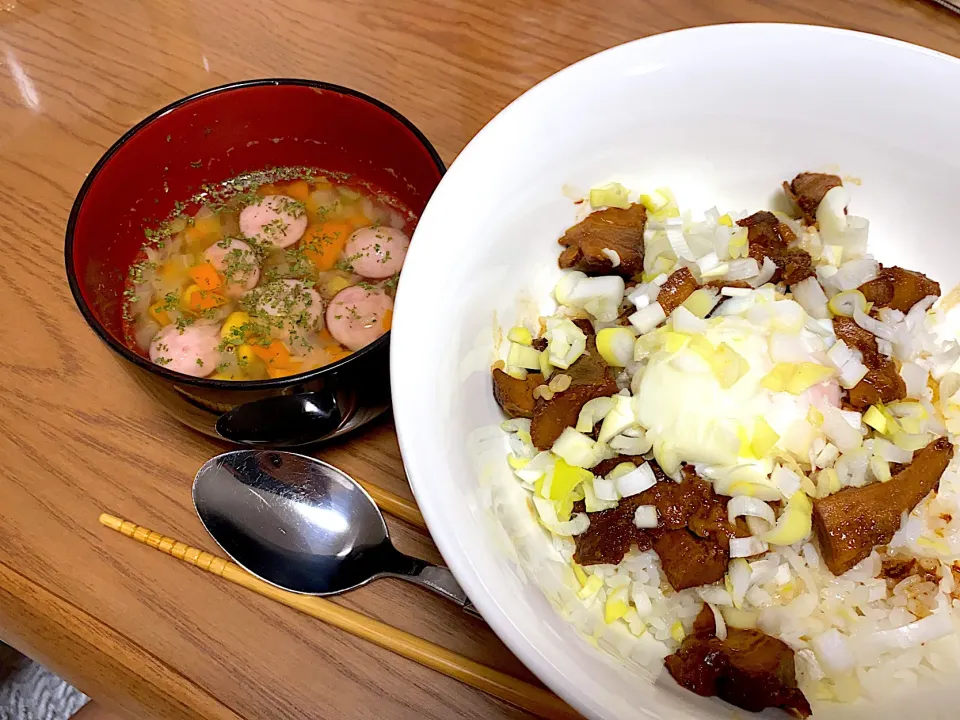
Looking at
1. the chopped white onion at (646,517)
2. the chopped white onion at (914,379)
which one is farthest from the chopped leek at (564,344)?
the chopped white onion at (914,379)

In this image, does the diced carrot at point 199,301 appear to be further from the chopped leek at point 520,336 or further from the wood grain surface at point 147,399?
the chopped leek at point 520,336

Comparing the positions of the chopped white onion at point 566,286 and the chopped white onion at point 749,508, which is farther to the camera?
the chopped white onion at point 566,286

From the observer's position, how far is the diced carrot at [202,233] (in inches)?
53.6

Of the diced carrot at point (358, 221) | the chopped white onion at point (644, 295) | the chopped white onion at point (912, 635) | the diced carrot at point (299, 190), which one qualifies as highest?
the chopped white onion at point (644, 295)

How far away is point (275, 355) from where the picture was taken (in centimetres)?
122

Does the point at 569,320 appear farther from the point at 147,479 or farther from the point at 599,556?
the point at 147,479

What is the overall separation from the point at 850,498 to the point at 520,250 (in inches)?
20.9

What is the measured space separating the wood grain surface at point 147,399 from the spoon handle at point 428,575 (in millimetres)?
49

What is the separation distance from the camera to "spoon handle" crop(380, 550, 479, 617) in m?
1.02

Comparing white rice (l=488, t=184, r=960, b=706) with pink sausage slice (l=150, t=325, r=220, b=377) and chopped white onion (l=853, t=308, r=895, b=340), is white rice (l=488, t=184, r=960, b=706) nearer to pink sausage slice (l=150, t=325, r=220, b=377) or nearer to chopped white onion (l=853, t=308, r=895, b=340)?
chopped white onion (l=853, t=308, r=895, b=340)

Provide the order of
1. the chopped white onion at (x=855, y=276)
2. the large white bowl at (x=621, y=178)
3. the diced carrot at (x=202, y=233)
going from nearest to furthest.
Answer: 1. the large white bowl at (x=621, y=178)
2. the chopped white onion at (x=855, y=276)
3. the diced carrot at (x=202, y=233)

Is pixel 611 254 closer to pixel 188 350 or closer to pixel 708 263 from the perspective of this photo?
→ pixel 708 263

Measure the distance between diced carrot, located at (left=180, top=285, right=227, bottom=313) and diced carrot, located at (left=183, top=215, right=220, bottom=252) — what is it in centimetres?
10

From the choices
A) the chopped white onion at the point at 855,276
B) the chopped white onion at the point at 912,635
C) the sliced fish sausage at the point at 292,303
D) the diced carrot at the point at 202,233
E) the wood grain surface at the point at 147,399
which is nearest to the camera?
the chopped white onion at the point at 912,635
